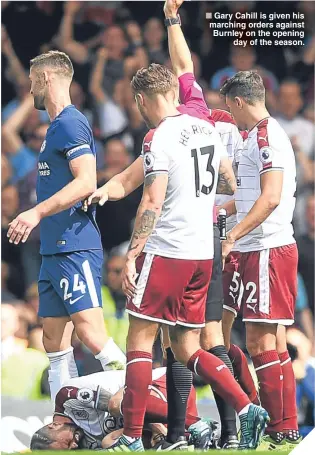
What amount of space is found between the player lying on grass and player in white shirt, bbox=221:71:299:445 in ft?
1.61

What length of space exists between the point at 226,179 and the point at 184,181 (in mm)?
410

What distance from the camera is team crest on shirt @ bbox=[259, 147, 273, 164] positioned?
644 centimetres

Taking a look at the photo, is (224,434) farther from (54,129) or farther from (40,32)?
(40,32)

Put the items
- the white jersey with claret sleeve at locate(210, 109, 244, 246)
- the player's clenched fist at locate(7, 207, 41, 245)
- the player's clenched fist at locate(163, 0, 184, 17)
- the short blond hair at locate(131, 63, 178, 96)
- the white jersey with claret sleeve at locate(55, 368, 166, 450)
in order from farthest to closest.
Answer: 1. the player's clenched fist at locate(163, 0, 184, 17)
2. the white jersey with claret sleeve at locate(210, 109, 244, 246)
3. the white jersey with claret sleeve at locate(55, 368, 166, 450)
4. the short blond hair at locate(131, 63, 178, 96)
5. the player's clenched fist at locate(7, 207, 41, 245)

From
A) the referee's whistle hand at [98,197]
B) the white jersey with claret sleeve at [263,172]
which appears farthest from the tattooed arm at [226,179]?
the referee's whistle hand at [98,197]

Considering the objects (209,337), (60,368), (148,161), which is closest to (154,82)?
(148,161)

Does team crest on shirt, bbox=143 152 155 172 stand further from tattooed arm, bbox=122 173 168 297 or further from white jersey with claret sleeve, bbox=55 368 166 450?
white jersey with claret sleeve, bbox=55 368 166 450

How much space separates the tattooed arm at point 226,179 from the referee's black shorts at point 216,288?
0.83ft

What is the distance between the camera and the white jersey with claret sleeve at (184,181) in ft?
19.4

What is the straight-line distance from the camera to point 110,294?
23.4ft

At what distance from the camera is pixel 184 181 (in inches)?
235

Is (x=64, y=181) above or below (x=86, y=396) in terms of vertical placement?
above

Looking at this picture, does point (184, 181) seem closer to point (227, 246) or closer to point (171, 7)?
point (227, 246)

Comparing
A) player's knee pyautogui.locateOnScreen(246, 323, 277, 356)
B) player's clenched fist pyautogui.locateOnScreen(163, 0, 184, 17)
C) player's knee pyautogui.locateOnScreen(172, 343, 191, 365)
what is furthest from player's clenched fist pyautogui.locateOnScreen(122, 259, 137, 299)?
player's clenched fist pyautogui.locateOnScreen(163, 0, 184, 17)
